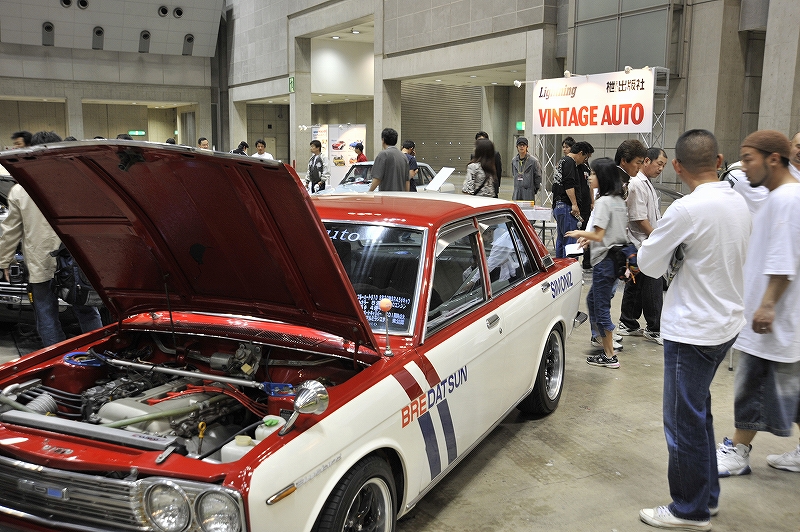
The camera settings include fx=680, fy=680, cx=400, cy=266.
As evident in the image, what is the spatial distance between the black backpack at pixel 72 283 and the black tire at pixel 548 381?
11.8 feet

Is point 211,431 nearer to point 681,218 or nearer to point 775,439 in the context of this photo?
point 681,218

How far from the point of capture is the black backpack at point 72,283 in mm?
5648

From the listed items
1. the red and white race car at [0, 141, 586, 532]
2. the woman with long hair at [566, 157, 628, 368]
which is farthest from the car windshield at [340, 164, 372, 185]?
the red and white race car at [0, 141, 586, 532]

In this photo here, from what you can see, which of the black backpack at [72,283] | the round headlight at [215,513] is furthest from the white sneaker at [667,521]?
the black backpack at [72,283]

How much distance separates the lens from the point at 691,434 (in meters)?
3.22

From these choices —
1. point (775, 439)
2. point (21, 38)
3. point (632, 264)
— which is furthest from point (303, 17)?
point (775, 439)

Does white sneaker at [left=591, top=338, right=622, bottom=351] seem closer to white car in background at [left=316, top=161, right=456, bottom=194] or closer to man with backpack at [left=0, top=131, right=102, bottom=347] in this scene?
man with backpack at [left=0, top=131, right=102, bottom=347]

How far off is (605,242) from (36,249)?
4799 mm

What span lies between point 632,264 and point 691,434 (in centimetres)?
282

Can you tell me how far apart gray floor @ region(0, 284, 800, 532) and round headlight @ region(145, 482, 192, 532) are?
1.43 m

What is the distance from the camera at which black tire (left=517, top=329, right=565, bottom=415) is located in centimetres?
468

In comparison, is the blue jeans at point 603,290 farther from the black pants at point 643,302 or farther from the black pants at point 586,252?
the black pants at point 643,302

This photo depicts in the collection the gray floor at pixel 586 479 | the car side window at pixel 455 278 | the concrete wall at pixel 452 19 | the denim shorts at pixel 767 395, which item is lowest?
the gray floor at pixel 586 479

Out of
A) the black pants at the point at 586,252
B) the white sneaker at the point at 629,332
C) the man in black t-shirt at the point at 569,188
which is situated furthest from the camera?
the man in black t-shirt at the point at 569,188
